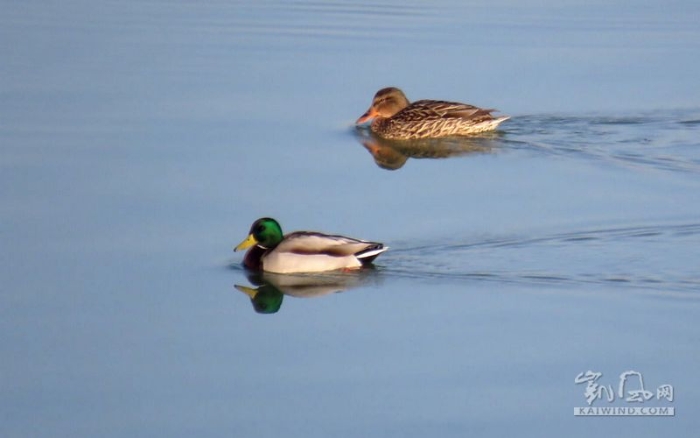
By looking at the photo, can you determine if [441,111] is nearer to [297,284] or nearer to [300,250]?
[300,250]

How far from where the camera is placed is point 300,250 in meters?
11.5

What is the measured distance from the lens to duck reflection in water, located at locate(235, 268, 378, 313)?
1097 centimetres

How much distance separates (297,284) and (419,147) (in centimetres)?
529

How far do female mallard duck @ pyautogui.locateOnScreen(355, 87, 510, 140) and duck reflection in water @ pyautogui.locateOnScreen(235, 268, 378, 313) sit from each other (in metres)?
4.97

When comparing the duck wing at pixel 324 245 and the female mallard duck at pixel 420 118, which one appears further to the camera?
the female mallard duck at pixel 420 118

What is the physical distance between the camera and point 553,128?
15789mm

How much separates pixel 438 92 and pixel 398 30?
9.64ft

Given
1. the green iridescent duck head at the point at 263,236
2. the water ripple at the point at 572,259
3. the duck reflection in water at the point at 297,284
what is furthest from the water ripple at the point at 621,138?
the green iridescent duck head at the point at 263,236

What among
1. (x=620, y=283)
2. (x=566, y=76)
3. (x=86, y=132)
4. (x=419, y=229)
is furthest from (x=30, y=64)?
(x=620, y=283)

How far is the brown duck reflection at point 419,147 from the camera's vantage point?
1564 centimetres

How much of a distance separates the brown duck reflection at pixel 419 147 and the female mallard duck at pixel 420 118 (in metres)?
0.08

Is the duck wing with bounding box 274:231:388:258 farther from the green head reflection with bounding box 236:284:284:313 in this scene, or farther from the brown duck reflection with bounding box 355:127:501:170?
the brown duck reflection with bounding box 355:127:501:170

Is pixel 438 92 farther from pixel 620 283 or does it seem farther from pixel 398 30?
pixel 620 283

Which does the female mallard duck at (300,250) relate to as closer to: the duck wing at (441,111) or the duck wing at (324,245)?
the duck wing at (324,245)
